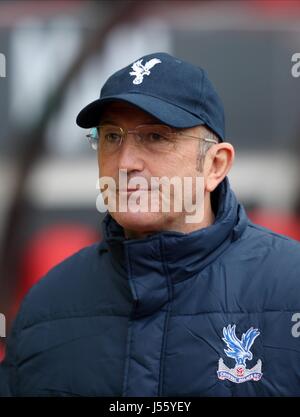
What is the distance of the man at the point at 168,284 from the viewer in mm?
1406

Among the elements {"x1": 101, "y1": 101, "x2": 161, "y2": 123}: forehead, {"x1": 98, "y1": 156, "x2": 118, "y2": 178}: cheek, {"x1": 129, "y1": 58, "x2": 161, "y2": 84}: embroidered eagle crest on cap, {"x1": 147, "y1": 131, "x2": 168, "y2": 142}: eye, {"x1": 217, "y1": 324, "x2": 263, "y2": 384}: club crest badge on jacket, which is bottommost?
{"x1": 217, "y1": 324, "x2": 263, "y2": 384}: club crest badge on jacket

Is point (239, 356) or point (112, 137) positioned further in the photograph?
point (112, 137)

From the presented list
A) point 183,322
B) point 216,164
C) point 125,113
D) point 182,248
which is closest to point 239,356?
point 183,322

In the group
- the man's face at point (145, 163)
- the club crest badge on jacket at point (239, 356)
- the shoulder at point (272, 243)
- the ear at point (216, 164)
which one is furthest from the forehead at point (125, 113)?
the club crest badge on jacket at point (239, 356)

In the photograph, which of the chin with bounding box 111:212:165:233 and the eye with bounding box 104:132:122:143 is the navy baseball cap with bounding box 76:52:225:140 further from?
the chin with bounding box 111:212:165:233

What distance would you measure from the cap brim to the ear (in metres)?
0.07

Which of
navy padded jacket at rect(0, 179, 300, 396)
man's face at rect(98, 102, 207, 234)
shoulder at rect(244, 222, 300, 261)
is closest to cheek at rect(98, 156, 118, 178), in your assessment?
man's face at rect(98, 102, 207, 234)

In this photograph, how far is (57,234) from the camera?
2.96 metres

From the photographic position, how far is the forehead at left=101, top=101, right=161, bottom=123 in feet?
4.84

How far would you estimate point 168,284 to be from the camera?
145cm

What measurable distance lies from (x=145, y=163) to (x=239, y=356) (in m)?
0.41

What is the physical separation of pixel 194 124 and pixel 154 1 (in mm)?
1524

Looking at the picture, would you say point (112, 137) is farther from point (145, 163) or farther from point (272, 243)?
point (272, 243)

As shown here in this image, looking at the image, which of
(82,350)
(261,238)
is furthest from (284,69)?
(82,350)
